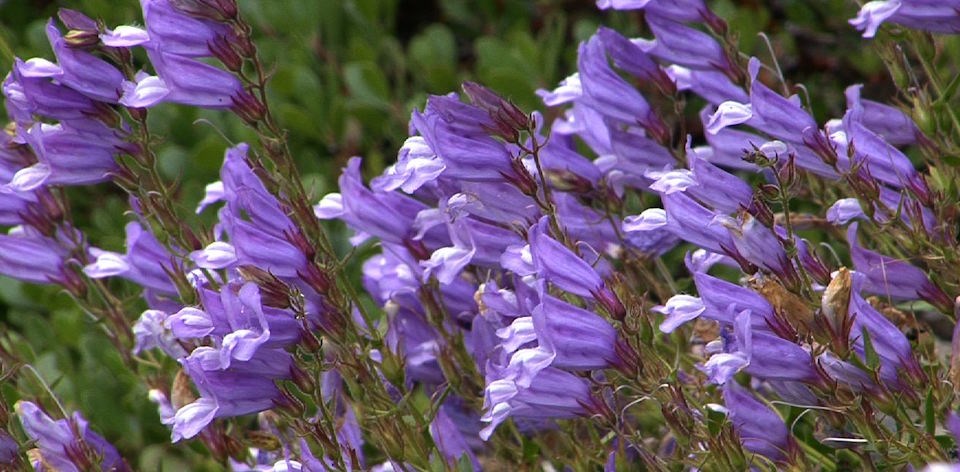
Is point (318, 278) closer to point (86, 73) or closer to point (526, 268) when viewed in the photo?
point (526, 268)

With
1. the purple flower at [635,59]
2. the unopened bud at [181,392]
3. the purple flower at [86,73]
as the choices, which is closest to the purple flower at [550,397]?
the unopened bud at [181,392]

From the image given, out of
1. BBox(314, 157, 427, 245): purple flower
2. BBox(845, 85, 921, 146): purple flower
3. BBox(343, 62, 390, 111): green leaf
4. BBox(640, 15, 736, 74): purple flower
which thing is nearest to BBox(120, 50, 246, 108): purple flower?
BBox(314, 157, 427, 245): purple flower

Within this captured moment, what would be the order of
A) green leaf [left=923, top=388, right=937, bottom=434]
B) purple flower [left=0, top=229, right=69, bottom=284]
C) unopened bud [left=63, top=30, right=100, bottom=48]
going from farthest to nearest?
purple flower [left=0, top=229, right=69, bottom=284]
unopened bud [left=63, top=30, right=100, bottom=48]
green leaf [left=923, top=388, right=937, bottom=434]

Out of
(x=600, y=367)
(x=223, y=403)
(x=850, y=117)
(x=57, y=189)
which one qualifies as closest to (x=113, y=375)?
(x=57, y=189)

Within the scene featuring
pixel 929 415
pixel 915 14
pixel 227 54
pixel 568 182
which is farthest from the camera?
pixel 568 182

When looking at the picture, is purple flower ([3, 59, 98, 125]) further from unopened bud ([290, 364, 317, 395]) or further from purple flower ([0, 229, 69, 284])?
unopened bud ([290, 364, 317, 395])

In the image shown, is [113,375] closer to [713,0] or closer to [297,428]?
[297,428]

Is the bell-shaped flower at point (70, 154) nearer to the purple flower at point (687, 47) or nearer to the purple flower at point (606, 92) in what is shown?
the purple flower at point (606, 92)

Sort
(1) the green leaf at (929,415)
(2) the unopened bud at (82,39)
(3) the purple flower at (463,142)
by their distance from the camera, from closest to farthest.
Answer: (1) the green leaf at (929,415) < (3) the purple flower at (463,142) < (2) the unopened bud at (82,39)

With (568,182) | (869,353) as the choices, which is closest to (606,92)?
(568,182)
